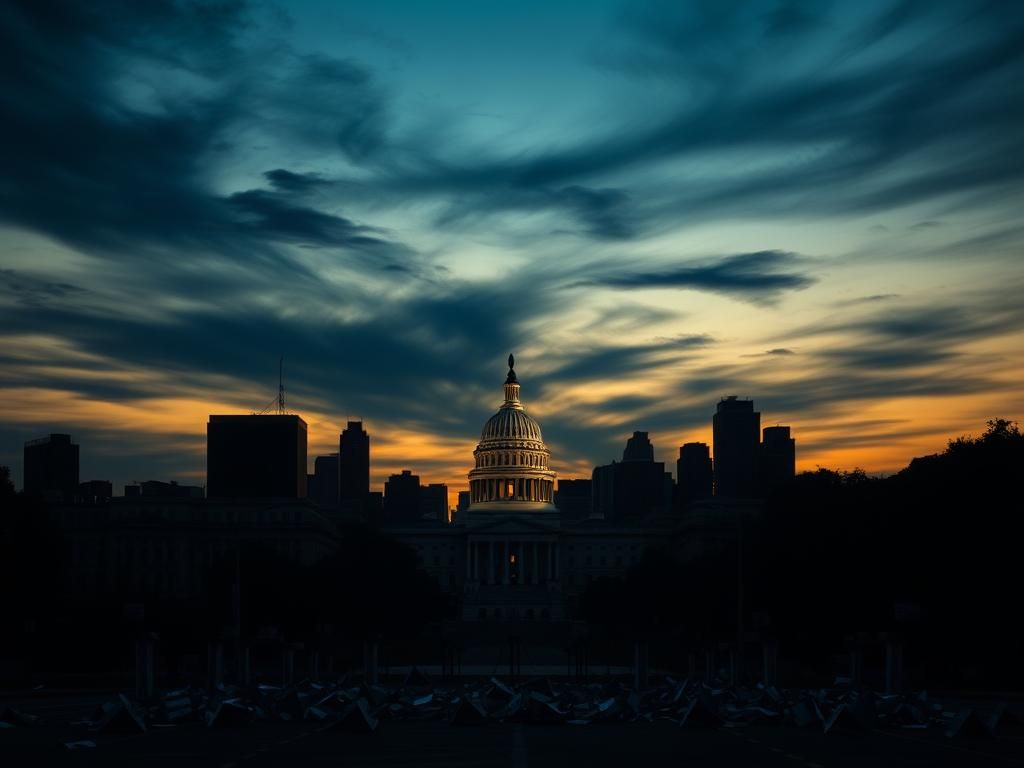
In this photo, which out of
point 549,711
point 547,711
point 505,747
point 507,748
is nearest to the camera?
point 507,748

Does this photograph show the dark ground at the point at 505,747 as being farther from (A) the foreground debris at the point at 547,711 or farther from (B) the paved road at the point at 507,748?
(A) the foreground debris at the point at 547,711

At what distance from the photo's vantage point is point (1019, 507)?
306 feet

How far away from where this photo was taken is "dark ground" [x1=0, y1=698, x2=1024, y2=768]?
40094mm

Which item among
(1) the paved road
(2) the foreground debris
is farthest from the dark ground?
(2) the foreground debris

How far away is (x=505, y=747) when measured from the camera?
45.8 m

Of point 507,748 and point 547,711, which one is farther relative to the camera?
point 547,711

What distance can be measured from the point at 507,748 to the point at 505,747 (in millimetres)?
539

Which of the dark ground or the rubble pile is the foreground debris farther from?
the dark ground

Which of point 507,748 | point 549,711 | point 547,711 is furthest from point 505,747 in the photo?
point 547,711

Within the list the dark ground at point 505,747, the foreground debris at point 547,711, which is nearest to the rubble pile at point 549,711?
the foreground debris at point 547,711

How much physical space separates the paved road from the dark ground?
0.08 ft

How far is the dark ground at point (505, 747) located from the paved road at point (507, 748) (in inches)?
0.9

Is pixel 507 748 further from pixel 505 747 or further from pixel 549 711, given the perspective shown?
pixel 549 711

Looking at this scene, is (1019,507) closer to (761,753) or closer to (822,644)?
(822,644)
